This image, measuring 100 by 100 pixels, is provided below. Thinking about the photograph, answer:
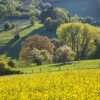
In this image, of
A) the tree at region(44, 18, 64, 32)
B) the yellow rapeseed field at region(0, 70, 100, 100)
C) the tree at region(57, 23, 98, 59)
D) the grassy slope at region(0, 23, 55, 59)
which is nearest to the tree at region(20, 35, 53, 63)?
the tree at region(57, 23, 98, 59)

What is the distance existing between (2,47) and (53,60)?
50.5m

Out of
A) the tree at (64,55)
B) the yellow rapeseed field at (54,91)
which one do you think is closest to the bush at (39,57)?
the tree at (64,55)

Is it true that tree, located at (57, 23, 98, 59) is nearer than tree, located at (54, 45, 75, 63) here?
No

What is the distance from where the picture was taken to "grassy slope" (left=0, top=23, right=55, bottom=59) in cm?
16362

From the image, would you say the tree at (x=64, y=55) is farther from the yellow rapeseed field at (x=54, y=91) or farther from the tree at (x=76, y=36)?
the yellow rapeseed field at (x=54, y=91)

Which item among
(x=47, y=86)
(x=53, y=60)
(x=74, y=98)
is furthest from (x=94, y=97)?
(x=53, y=60)

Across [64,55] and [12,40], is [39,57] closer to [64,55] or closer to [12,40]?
[64,55]

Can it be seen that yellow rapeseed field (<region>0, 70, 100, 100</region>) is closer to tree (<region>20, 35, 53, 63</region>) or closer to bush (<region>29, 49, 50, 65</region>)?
bush (<region>29, 49, 50, 65</region>)

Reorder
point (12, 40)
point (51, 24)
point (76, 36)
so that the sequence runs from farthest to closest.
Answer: point (51, 24) → point (12, 40) → point (76, 36)

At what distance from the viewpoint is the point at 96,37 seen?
139 m

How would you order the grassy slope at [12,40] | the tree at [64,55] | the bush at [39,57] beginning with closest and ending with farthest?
the tree at [64,55] < the bush at [39,57] < the grassy slope at [12,40]

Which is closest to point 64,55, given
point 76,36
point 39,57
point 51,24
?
point 39,57

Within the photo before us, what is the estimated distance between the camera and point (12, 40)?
17712 centimetres

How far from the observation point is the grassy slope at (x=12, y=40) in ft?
537
